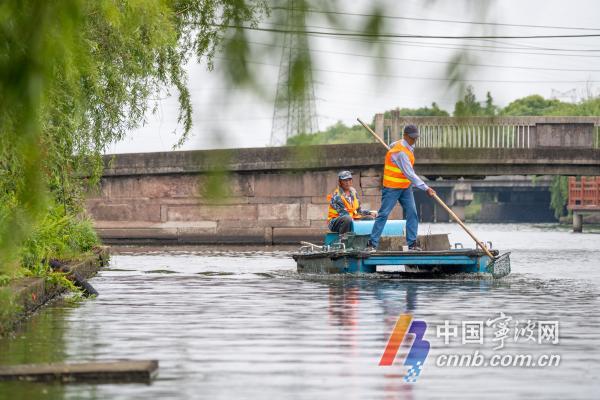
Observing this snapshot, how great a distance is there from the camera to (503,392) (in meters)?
7.54

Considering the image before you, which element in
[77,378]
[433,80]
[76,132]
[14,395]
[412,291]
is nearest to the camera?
[433,80]

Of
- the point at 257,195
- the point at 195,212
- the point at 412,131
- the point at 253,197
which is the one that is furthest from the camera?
the point at 257,195

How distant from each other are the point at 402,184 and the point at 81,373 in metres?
11.1

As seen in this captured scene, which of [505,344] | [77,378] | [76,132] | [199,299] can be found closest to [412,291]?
[199,299]

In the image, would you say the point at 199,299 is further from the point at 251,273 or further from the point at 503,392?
the point at 503,392

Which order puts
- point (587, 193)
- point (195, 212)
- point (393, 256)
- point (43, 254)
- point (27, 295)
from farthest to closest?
point (587, 193) → point (195, 212) → point (393, 256) → point (43, 254) → point (27, 295)

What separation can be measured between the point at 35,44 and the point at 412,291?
14.4 m

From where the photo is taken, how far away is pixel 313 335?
1124cm

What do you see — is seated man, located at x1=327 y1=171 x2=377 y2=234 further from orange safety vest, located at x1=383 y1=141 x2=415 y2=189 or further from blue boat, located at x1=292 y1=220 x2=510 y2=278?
orange safety vest, located at x1=383 y1=141 x2=415 y2=189

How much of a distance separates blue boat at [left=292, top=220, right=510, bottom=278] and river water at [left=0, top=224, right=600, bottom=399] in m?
0.23

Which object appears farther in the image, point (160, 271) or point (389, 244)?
point (160, 271)

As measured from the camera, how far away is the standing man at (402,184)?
18312 millimetres

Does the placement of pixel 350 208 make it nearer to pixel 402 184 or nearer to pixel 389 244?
pixel 389 244

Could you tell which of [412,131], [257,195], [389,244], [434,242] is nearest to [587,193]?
[257,195]
